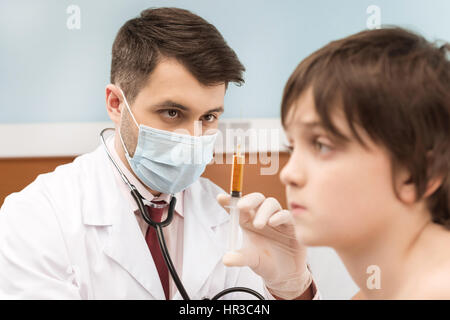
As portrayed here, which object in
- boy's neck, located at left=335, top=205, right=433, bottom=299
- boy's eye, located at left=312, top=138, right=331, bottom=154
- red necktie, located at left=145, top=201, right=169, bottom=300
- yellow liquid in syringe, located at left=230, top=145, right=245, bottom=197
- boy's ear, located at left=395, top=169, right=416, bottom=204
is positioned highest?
boy's eye, located at left=312, top=138, right=331, bottom=154

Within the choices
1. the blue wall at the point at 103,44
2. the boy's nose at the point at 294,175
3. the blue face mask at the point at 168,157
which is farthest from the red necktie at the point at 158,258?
the boy's nose at the point at 294,175

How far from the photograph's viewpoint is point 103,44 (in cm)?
165

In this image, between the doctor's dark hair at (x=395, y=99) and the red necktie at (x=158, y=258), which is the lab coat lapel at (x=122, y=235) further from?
the doctor's dark hair at (x=395, y=99)

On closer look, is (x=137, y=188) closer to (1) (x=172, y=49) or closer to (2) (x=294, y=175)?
(1) (x=172, y=49)

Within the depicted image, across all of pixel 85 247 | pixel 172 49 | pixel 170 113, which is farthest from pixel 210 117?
pixel 85 247

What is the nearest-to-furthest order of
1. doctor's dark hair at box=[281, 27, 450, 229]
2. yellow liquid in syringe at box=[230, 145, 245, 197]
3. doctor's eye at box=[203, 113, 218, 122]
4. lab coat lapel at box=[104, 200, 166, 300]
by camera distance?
doctor's dark hair at box=[281, 27, 450, 229]
yellow liquid in syringe at box=[230, 145, 245, 197]
lab coat lapel at box=[104, 200, 166, 300]
doctor's eye at box=[203, 113, 218, 122]

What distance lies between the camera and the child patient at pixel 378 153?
76 cm

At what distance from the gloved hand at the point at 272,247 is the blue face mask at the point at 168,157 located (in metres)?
0.30

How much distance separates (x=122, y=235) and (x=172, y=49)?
56cm

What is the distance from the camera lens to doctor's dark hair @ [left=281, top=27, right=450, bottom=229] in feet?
2.49

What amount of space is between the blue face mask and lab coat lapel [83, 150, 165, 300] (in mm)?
107

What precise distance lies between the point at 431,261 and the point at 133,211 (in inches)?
33.8

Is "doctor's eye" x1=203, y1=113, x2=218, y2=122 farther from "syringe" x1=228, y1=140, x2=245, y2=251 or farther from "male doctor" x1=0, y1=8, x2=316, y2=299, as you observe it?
"syringe" x1=228, y1=140, x2=245, y2=251

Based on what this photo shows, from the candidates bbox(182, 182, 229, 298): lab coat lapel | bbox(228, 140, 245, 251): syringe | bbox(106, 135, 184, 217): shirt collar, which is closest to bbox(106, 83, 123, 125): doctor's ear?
bbox(106, 135, 184, 217): shirt collar
